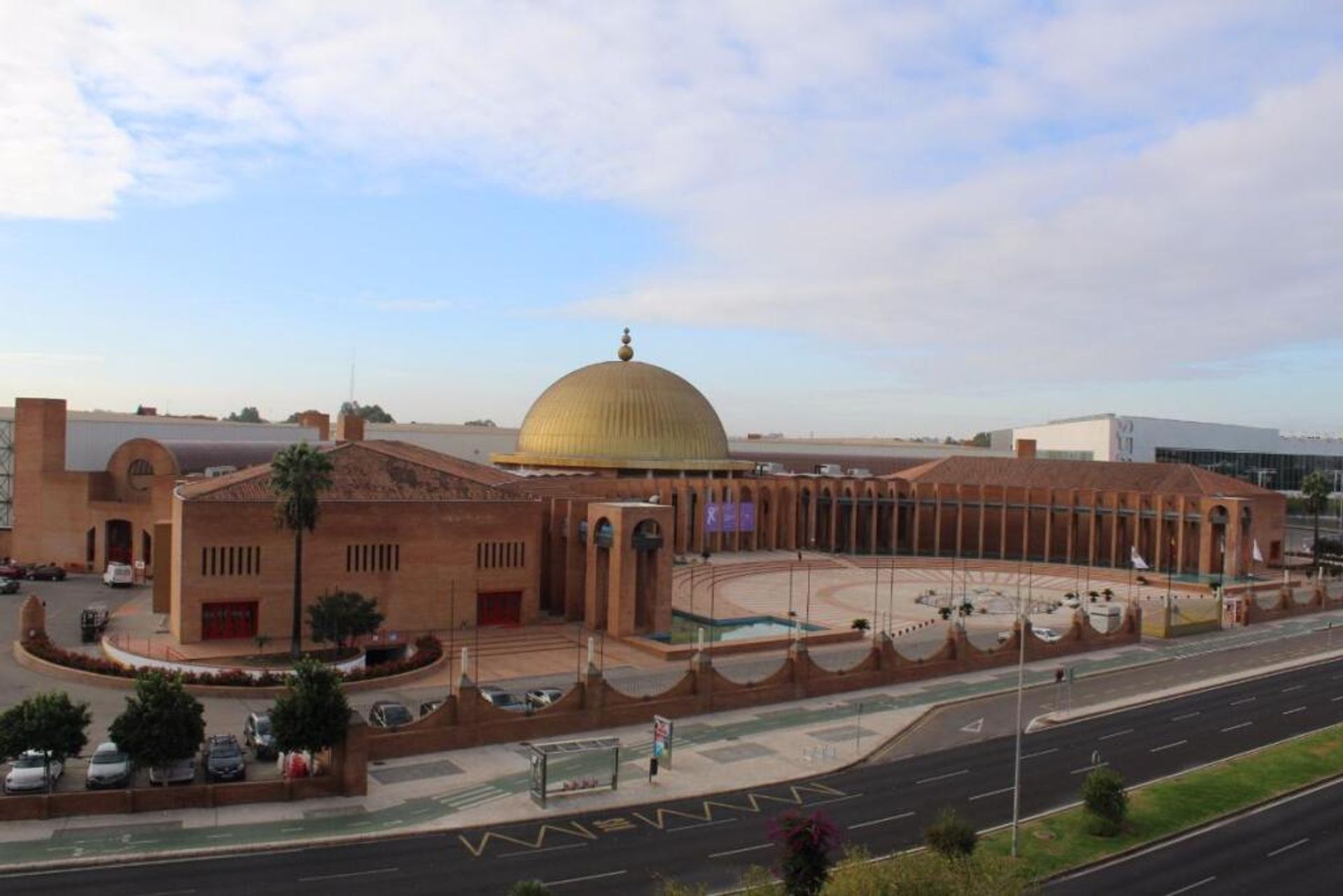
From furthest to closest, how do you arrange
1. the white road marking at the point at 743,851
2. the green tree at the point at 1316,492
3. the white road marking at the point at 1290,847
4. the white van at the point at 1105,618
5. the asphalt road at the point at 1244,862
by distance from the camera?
the green tree at the point at 1316,492 < the white van at the point at 1105,618 < the white road marking at the point at 1290,847 < the white road marking at the point at 743,851 < the asphalt road at the point at 1244,862

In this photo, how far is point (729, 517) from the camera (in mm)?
90750

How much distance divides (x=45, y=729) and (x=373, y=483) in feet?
88.4

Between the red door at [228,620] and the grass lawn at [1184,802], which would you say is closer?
the grass lawn at [1184,802]

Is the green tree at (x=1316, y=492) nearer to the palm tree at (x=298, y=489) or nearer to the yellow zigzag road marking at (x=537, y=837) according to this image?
the palm tree at (x=298, y=489)

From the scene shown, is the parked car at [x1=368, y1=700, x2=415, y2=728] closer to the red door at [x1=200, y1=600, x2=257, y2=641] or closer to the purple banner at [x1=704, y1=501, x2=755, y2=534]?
the red door at [x1=200, y1=600, x2=257, y2=641]

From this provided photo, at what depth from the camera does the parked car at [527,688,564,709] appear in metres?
40.2

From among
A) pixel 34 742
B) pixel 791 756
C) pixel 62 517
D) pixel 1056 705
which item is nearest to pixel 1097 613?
pixel 1056 705

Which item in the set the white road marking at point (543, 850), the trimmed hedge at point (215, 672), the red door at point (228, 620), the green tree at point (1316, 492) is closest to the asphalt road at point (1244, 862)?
the white road marking at point (543, 850)

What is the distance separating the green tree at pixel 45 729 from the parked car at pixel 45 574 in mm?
47106

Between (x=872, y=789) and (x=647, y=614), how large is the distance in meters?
24.1

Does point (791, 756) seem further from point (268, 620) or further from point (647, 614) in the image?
point (268, 620)

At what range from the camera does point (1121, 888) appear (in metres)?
27.3

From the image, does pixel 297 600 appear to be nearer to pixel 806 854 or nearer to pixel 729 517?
pixel 806 854

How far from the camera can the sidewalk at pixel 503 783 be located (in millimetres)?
28766
